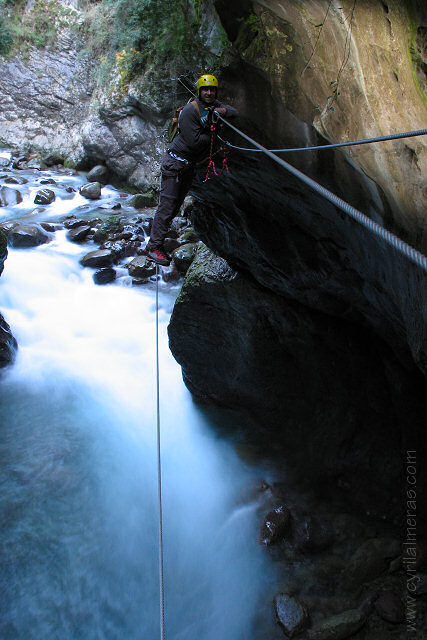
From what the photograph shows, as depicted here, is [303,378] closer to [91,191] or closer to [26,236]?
[26,236]

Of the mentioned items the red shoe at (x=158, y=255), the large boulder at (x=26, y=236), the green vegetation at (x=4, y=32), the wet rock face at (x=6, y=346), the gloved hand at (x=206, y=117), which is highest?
the green vegetation at (x=4, y=32)

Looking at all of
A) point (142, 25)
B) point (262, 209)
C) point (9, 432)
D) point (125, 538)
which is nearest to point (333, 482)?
point (125, 538)

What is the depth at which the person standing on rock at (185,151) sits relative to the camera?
3.14m

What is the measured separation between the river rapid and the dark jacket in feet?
12.4

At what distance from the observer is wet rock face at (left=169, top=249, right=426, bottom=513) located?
422 cm

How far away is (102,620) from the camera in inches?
150

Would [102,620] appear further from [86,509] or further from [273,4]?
[273,4]

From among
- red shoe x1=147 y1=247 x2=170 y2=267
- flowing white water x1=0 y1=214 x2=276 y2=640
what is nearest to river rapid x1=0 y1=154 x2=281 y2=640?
flowing white water x1=0 y1=214 x2=276 y2=640

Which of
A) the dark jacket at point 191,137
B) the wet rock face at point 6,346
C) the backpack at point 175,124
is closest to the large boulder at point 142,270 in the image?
the wet rock face at point 6,346

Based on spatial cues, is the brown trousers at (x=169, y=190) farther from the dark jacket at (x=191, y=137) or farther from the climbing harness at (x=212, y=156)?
the climbing harness at (x=212, y=156)

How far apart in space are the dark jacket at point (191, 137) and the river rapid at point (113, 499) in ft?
12.4

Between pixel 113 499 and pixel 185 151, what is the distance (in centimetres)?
395

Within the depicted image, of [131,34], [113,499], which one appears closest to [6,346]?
[113,499]

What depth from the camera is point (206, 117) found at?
3.21m
